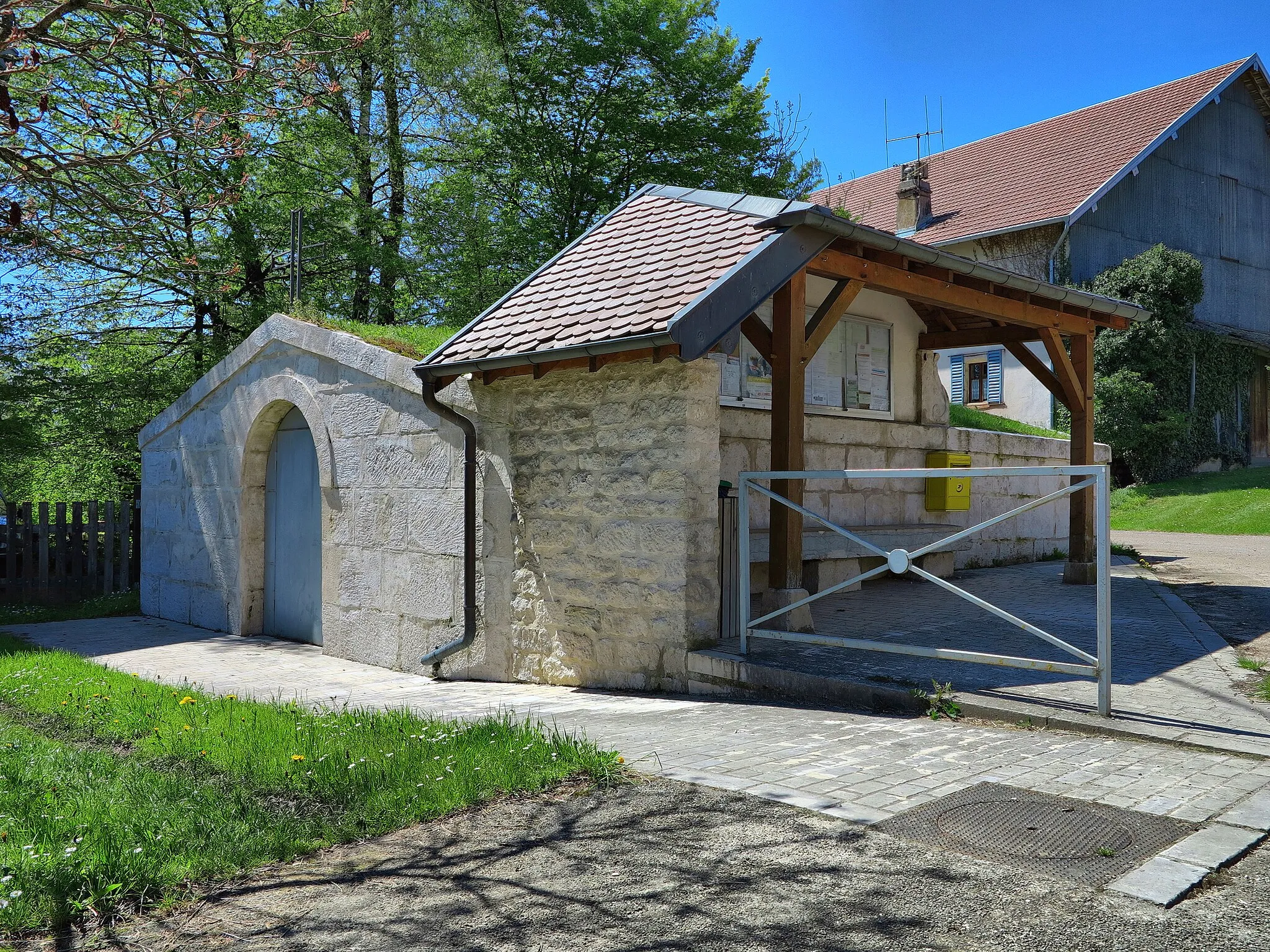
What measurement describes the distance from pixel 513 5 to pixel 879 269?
13.5 metres

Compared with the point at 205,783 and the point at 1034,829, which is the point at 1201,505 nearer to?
the point at 1034,829

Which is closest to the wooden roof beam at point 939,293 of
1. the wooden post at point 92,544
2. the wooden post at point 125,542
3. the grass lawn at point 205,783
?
the grass lawn at point 205,783

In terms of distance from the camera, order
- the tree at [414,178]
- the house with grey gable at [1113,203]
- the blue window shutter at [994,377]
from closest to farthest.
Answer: the tree at [414,178]
the house with grey gable at [1113,203]
the blue window shutter at [994,377]

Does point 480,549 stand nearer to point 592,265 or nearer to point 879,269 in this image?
point 592,265

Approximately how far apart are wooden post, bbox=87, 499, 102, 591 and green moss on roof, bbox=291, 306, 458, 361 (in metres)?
5.24

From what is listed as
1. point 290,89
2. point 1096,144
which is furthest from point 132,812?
point 1096,144

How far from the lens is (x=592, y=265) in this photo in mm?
8023

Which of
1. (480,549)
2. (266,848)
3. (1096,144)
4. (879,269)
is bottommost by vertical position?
(266,848)

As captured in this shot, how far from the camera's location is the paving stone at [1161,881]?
2.96m

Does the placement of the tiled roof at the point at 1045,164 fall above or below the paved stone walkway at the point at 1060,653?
above

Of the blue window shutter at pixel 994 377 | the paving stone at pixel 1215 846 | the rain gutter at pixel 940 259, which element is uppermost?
the blue window shutter at pixel 994 377

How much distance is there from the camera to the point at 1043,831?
3.52 meters

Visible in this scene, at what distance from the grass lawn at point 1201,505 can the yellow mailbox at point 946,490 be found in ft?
33.2

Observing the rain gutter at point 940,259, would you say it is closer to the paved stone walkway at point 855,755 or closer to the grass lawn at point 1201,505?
the paved stone walkway at point 855,755
